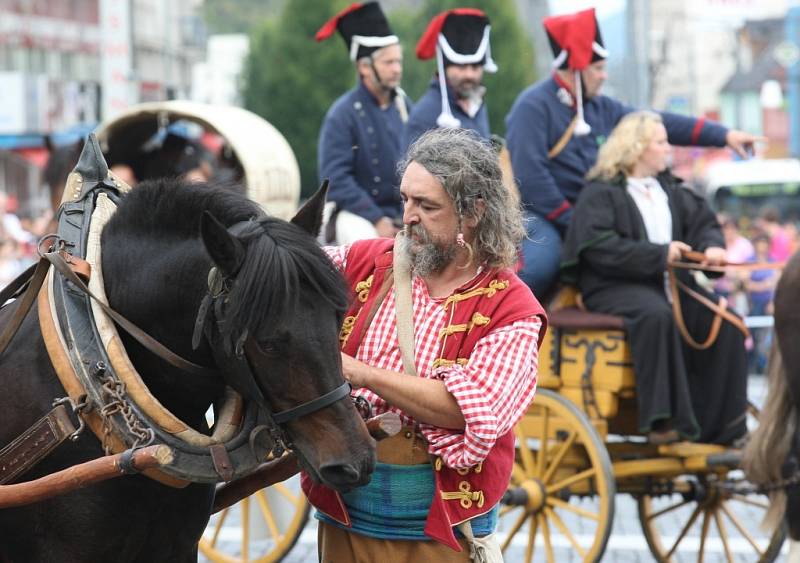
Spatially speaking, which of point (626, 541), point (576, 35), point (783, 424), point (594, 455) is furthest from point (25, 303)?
point (626, 541)

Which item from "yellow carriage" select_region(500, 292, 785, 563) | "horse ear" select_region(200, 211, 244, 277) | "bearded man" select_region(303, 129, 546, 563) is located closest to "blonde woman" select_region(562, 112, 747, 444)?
"yellow carriage" select_region(500, 292, 785, 563)

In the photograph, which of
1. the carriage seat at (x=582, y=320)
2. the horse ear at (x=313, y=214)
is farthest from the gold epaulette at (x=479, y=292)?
the carriage seat at (x=582, y=320)

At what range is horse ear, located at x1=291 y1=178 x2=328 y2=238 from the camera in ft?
10.8

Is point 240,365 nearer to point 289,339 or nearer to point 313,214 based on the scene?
point 289,339

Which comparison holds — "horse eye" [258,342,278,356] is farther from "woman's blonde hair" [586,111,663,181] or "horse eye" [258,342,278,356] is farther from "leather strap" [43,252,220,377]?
"woman's blonde hair" [586,111,663,181]

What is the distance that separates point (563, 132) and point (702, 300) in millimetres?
1122

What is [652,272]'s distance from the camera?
5.98 meters

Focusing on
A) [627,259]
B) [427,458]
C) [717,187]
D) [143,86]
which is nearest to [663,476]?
[627,259]

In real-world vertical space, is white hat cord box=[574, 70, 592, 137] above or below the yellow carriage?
above

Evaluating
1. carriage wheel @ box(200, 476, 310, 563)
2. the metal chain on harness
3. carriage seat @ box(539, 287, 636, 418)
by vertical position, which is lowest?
carriage wheel @ box(200, 476, 310, 563)

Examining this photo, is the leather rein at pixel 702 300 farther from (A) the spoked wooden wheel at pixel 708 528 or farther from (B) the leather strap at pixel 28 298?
(B) the leather strap at pixel 28 298

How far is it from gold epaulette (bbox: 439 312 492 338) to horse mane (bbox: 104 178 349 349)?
→ 454 millimetres

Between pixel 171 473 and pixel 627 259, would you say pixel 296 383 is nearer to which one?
pixel 171 473

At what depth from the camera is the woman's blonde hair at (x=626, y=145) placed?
6082 millimetres
